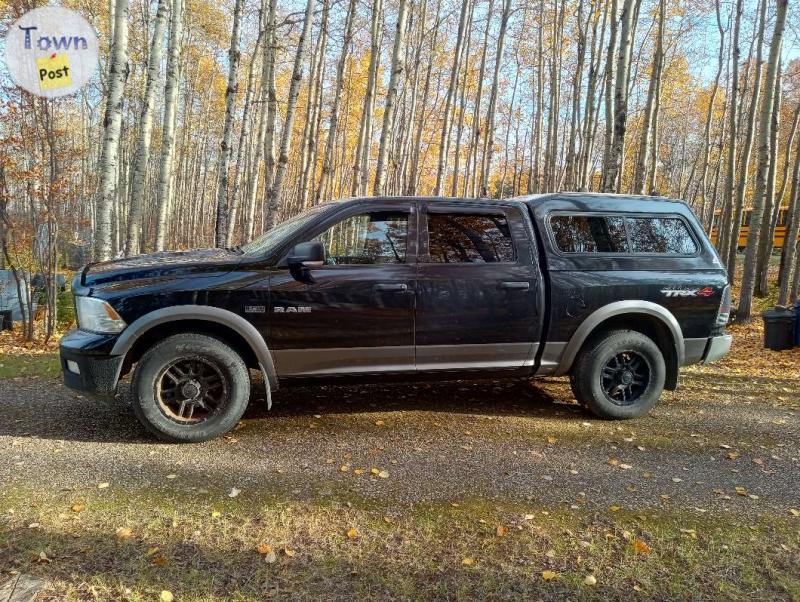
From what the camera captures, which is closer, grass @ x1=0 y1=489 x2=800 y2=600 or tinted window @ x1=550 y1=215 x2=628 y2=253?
grass @ x1=0 y1=489 x2=800 y2=600

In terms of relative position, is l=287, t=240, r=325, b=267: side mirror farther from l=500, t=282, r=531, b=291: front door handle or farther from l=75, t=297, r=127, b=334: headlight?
l=500, t=282, r=531, b=291: front door handle

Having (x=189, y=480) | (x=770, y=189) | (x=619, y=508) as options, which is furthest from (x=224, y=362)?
(x=770, y=189)

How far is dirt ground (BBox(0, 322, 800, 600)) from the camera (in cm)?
241

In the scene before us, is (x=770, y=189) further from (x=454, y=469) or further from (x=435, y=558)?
(x=435, y=558)

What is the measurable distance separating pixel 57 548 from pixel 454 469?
2356mm

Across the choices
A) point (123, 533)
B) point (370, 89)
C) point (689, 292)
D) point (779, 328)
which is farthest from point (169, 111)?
point (779, 328)

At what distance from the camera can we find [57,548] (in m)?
2.53

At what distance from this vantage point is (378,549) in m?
2.63

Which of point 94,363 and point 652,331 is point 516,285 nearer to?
point 652,331

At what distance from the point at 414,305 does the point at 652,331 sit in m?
2.50

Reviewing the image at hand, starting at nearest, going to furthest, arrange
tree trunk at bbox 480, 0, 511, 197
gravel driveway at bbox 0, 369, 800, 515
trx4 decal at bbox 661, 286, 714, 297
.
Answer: gravel driveway at bbox 0, 369, 800, 515 < trx4 decal at bbox 661, 286, 714, 297 < tree trunk at bbox 480, 0, 511, 197

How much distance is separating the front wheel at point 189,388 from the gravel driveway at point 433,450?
156mm

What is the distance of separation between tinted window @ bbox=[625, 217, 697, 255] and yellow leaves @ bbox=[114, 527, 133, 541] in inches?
179

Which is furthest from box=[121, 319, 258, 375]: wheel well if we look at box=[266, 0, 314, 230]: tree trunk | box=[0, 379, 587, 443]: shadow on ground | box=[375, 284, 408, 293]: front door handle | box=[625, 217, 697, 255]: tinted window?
box=[266, 0, 314, 230]: tree trunk
